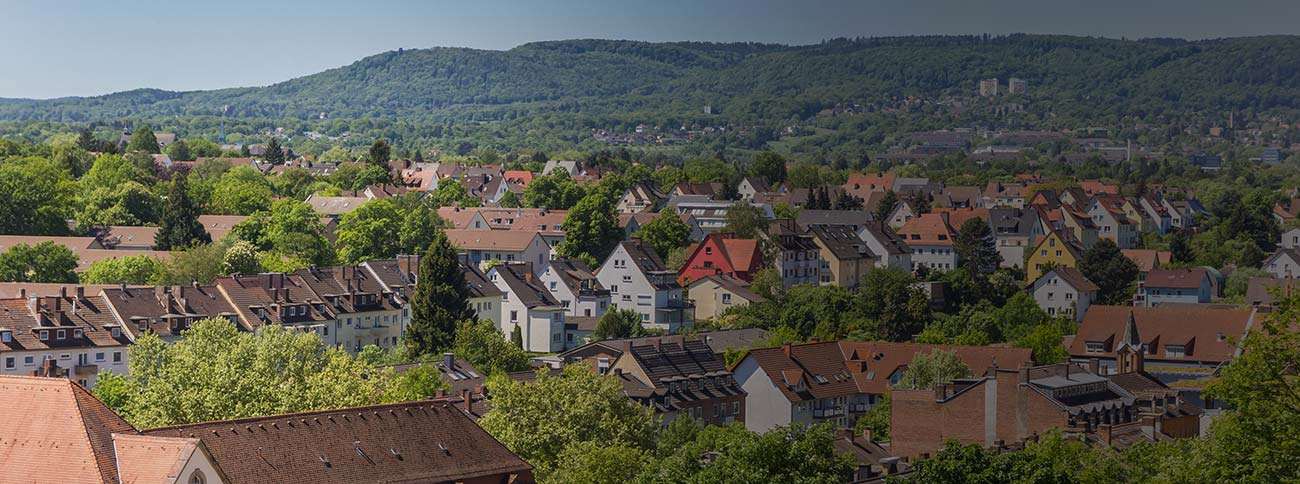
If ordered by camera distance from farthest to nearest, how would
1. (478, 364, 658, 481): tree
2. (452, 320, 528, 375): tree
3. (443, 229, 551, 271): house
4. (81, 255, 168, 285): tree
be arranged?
(443, 229, 551, 271): house → (81, 255, 168, 285): tree → (452, 320, 528, 375): tree → (478, 364, 658, 481): tree

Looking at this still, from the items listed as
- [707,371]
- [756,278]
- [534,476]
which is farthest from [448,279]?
[534,476]

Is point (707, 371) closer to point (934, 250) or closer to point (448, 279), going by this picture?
point (448, 279)

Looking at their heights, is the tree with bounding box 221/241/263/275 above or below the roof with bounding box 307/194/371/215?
below

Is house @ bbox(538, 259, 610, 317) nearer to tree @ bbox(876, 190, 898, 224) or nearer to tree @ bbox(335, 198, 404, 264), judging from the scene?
tree @ bbox(335, 198, 404, 264)

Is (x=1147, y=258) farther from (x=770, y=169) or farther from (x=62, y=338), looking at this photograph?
(x=62, y=338)

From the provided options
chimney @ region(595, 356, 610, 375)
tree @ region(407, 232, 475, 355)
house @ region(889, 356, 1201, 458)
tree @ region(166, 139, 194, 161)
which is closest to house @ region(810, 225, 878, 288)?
tree @ region(407, 232, 475, 355)

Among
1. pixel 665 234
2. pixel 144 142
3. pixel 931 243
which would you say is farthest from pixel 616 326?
pixel 144 142

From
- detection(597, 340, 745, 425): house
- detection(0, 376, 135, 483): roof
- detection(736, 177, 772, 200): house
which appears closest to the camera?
detection(0, 376, 135, 483): roof
